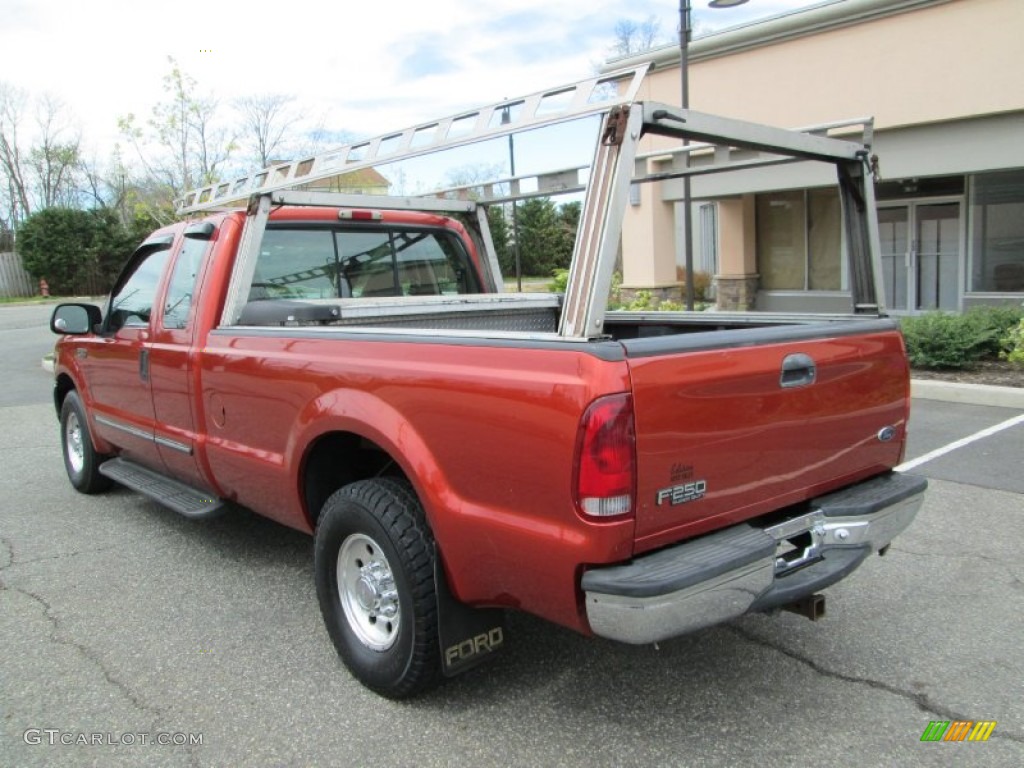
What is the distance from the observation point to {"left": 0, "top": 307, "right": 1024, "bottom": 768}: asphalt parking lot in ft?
9.32

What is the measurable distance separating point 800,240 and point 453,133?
47.5 feet

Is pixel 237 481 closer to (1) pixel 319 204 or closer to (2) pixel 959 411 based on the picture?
(1) pixel 319 204

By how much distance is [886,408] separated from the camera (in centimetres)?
327

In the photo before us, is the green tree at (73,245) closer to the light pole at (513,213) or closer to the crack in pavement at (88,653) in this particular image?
the light pole at (513,213)

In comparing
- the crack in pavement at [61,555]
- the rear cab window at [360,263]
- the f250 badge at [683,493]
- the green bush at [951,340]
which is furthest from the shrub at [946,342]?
the crack in pavement at [61,555]

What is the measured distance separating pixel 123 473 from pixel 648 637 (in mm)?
4063

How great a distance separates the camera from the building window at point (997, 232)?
43.7 ft

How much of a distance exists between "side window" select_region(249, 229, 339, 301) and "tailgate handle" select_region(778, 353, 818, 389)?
2.89 m

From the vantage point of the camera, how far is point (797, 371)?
2836 mm

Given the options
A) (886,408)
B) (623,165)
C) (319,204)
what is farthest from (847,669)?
(319,204)

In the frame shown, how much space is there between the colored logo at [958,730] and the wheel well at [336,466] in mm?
2214

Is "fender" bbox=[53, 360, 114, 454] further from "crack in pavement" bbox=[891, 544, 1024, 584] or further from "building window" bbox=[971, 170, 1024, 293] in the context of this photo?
"building window" bbox=[971, 170, 1024, 293]

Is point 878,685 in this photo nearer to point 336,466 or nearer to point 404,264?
point 336,466

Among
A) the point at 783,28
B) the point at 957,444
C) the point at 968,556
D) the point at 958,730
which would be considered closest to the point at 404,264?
the point at 968,556
